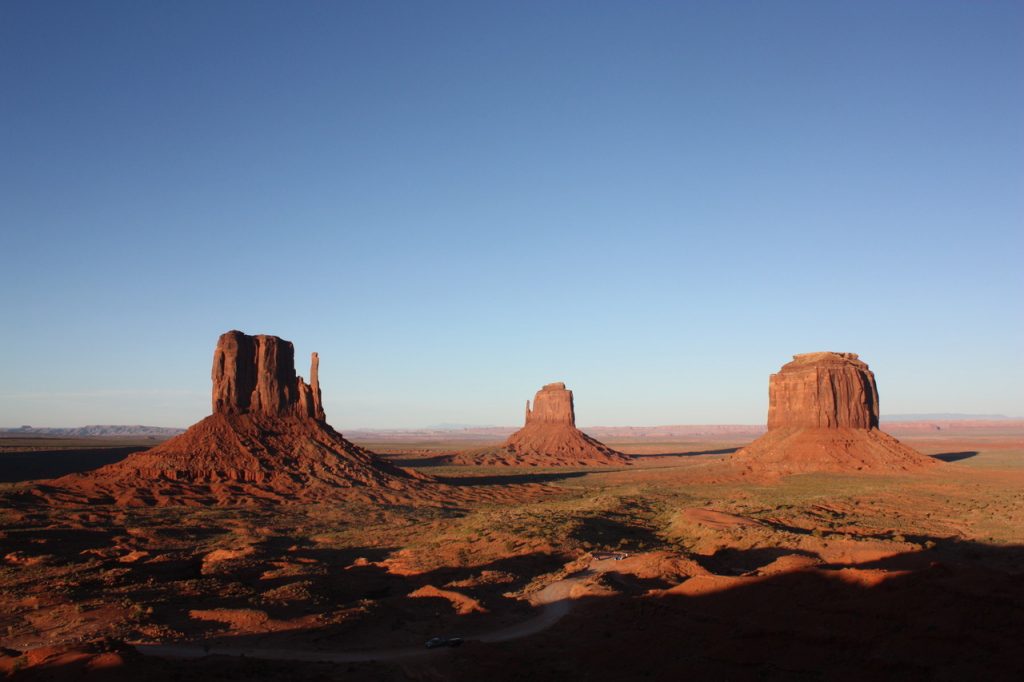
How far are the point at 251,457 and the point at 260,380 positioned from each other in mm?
7659

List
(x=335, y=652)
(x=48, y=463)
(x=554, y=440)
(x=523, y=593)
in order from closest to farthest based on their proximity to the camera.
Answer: (x=335, y=652)
(x=523, y=593)
(x=48, y=463)
(x=554, y=440)

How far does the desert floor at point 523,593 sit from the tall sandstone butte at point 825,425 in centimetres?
2444

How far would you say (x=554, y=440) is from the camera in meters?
110

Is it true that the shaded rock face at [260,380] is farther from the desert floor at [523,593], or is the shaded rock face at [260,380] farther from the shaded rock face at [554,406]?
the shaded rock face at [554,406]

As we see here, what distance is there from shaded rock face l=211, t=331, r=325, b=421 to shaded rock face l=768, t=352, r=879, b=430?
50953mm

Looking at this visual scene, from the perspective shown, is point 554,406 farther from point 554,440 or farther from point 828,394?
point 828,394

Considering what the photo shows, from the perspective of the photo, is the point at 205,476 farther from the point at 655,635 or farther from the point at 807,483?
the point at 807,483

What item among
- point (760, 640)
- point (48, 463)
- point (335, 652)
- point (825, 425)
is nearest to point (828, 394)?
point (825, 425)

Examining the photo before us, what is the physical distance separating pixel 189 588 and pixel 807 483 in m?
50.0

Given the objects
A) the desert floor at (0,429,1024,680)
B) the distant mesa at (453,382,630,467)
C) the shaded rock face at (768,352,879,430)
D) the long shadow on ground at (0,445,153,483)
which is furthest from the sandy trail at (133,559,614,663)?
the distant mesa at (453,382,630,467)

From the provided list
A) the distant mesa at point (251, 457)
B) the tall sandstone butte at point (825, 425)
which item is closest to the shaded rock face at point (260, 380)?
the distant mesa at point (251, 457)

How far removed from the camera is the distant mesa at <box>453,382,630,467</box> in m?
101

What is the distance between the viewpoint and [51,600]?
754 inches

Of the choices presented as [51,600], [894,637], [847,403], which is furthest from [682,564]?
[847,403]
